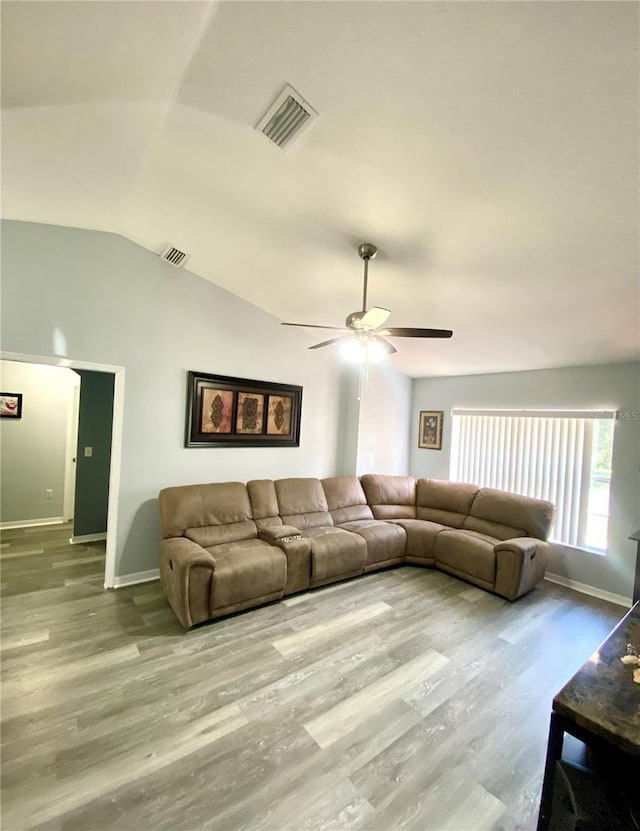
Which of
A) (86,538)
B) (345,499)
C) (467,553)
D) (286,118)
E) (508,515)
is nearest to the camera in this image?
(286,118)

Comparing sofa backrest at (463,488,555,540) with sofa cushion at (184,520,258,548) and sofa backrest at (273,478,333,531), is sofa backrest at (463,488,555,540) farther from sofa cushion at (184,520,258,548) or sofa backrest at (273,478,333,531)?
sofa cushion at (184,520,258,548)

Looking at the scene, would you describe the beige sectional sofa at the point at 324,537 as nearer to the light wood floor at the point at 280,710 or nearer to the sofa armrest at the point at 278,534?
the sofa armrest at the point at 278,534

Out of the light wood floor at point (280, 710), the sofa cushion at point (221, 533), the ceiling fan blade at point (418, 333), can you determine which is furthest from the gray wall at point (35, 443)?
the ceiling fan blade at point (418, 333)

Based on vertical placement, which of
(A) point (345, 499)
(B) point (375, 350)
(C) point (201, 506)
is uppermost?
(B) point (375, 350)

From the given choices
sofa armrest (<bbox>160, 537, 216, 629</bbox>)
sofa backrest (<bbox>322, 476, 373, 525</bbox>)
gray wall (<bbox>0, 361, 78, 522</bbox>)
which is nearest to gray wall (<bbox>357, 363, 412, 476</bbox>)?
sofa backrest (<bbox>322, 476, 373, 525</bbox>)

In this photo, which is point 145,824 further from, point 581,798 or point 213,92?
point 213,92

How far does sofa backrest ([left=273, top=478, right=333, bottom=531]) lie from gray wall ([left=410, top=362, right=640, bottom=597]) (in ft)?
8.35

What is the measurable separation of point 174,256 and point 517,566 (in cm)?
437

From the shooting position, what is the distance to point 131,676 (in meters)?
2.16

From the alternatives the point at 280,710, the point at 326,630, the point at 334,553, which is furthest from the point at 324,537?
the point at 280,710

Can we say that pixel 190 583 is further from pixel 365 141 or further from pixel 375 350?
pixel 365 141

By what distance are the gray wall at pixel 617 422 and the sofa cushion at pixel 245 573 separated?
3122 mm

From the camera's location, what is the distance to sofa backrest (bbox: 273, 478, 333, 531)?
394 centimetres

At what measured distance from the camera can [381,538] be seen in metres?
3.87
